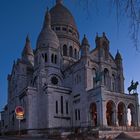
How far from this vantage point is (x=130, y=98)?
60.3m

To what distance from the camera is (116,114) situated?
5659 cm

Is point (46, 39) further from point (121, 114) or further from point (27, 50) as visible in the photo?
point (121, 114)

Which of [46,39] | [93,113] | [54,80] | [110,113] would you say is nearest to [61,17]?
[46,39]

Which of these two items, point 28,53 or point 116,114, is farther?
point 28,53

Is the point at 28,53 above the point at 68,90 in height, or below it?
above

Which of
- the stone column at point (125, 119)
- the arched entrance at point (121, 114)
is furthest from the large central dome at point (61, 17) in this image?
the stone column at point (125, 119)

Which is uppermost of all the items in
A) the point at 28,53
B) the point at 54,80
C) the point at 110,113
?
the point at 28,53

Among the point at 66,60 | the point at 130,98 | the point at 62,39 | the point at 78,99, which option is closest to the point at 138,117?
the point at 130,98

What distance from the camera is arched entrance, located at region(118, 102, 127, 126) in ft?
194

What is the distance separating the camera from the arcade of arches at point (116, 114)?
5659 centimetres

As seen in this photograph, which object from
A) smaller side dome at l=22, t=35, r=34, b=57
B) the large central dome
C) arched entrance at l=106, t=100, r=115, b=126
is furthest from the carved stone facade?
smaller side dome at l=22, t=35, r=34, b=57

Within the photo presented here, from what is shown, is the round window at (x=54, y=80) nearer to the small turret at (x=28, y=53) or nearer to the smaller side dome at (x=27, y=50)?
the small turret at (x=28, y=53)

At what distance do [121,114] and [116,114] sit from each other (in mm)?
4045

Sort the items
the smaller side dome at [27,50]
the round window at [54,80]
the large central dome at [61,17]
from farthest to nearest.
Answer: the smaller side dome at [27,50]
the large central dome at [61,17]
the round window at [54,80]
